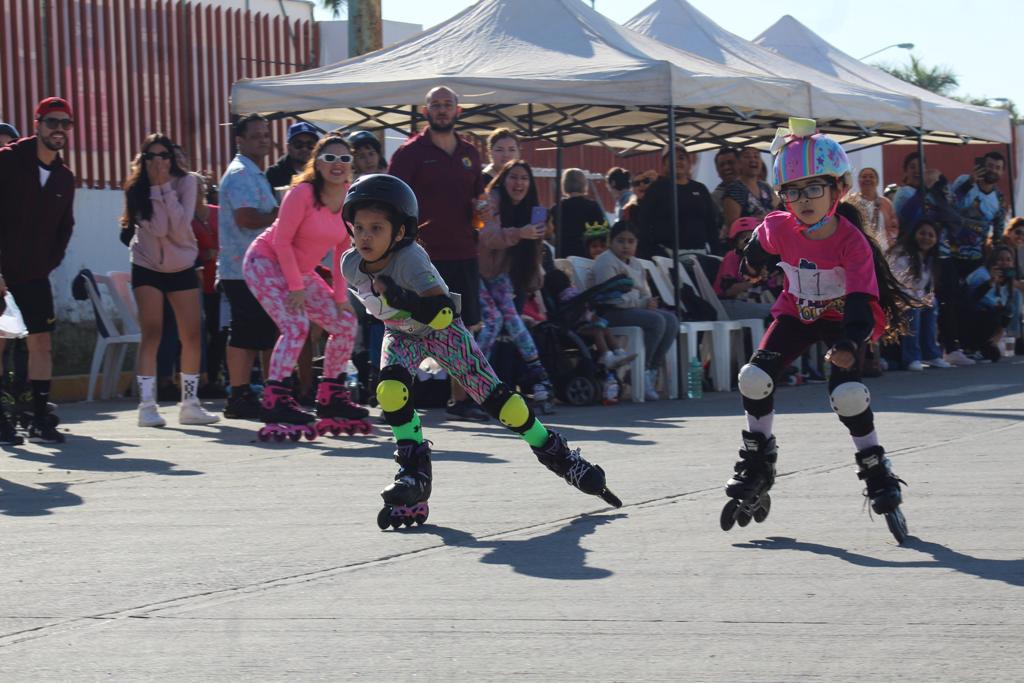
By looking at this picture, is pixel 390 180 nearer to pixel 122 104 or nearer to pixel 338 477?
pixel 338 477

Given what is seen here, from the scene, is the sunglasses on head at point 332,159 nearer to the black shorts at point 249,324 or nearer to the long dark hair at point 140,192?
the black shorts at point 249,324

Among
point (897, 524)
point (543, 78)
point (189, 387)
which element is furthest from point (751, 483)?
point (543, 78)

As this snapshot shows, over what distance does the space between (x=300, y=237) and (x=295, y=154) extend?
92.3 inches

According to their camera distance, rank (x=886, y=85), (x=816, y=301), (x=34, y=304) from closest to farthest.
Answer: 1. (x=816, y=301)
2. (x=34, y=304)
3. (x=886, y=85)

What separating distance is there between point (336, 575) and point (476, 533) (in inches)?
40.3

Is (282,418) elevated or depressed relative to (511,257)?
depressed

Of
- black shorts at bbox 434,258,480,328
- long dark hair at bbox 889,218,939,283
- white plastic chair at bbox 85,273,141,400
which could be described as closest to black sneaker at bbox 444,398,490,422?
black shorts at bbox 434,258,480,328

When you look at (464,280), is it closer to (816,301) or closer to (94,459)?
(94,459)

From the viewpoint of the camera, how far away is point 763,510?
6922 millimetres

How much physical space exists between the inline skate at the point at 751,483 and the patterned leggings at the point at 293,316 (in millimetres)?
4285

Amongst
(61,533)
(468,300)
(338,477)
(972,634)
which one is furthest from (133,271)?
(972,634)

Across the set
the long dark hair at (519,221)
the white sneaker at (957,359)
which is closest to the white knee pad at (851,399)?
the long dark hair at (519,221)

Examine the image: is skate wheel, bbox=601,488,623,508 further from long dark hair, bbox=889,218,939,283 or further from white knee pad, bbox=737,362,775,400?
long dark hair, bbox=889,218,939,283

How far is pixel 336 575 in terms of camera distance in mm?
5918
